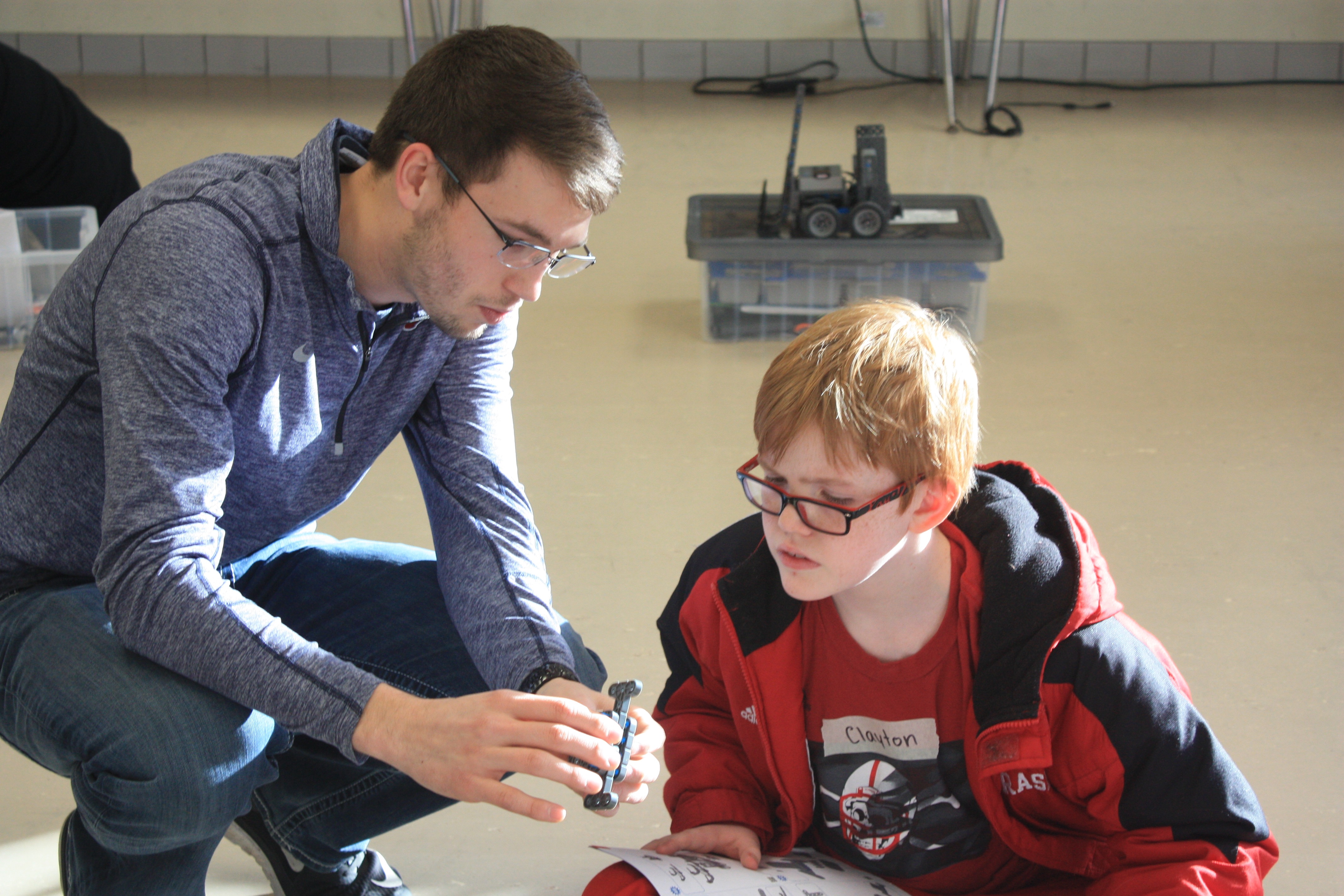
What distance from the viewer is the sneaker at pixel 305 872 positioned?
4.41 feet

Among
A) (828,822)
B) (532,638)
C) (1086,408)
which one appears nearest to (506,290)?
(532,638)

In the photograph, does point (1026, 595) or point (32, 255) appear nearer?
point (1026, 595)

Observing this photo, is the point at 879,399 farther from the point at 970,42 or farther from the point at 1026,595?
the point at 970,42

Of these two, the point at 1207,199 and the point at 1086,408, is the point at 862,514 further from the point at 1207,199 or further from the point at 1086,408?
the point at 1207,199

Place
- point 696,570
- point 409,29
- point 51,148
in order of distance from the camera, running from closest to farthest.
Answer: point 696,570 < point 51,148 < point 409,29

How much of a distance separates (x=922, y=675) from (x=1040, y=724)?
5.0 inches

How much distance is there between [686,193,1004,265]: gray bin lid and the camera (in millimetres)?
2834

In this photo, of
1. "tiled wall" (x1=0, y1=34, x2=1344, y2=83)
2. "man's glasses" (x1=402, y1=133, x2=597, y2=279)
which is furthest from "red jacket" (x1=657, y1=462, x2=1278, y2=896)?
"tiled wall" (x1=0, y1=34, x2=1344, y2=83)

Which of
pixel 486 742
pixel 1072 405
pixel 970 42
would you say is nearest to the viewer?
pixel 486 742

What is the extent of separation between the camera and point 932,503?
110cm

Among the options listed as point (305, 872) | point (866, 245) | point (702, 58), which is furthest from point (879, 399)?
point (702, 58)

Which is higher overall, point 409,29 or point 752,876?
point 409,29

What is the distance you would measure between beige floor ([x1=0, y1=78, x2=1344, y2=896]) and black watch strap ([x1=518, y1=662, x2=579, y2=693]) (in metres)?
0.33

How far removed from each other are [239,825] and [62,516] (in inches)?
15.8
